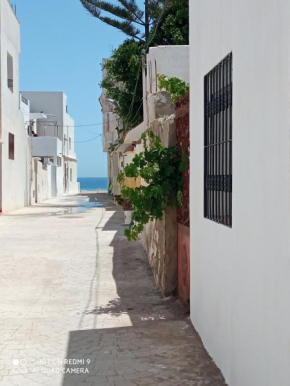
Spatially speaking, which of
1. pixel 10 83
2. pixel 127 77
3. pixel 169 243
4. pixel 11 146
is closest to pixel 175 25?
pixel 127 77

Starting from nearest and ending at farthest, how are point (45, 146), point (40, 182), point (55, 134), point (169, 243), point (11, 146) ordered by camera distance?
point (169, 243) < point (11, 146) < point (40, 182) < point (45, 146) < point (55, 134)

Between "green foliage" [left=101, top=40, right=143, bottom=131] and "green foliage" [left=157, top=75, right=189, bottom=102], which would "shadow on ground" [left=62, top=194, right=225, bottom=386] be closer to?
"green foliage" [left=157, top=75, right=189, bottom=102]

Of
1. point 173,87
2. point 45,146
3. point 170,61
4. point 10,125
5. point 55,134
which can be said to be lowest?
point 173,87

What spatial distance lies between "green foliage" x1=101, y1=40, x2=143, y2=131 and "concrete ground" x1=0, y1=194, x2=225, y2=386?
12.7 m

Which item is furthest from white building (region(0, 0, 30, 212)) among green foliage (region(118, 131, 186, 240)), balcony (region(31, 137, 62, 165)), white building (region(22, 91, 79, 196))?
green foliage (region(118, 131, 186, 240))

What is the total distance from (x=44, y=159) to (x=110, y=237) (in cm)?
2727

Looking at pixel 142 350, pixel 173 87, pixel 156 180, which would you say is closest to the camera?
pixel 142 350

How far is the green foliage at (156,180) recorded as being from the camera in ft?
19.8

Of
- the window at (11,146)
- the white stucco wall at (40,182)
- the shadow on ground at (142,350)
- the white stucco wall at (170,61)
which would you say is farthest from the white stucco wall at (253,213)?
the white stucco wall at (40,182)

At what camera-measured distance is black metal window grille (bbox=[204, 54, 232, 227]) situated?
3676 mm

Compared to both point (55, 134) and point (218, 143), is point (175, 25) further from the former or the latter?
point (55, 134)

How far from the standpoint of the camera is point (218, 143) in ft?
13.1

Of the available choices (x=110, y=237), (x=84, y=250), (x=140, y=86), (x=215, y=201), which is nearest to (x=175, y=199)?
(x=215, y=201)

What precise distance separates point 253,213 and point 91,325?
304 cm
